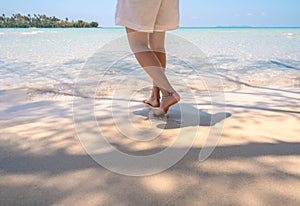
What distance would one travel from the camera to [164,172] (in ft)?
2.85

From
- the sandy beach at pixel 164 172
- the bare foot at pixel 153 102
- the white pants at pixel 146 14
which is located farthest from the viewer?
the bare foot at pixel 153 102

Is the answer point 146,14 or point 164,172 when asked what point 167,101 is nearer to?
point 146,14

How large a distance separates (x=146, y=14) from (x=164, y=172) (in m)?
0.77

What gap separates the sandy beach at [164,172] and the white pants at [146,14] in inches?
19.3

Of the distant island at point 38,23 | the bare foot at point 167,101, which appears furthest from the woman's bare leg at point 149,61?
the distant island at point 38,23

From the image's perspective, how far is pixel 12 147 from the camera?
1061 mm

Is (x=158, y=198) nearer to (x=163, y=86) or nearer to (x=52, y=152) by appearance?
(x=52, y=152)

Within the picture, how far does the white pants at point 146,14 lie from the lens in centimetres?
125

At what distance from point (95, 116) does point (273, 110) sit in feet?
3.40

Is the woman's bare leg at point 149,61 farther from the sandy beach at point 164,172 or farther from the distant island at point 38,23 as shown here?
the distant island at point 38,23

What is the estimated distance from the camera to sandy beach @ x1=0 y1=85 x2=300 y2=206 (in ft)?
2.42

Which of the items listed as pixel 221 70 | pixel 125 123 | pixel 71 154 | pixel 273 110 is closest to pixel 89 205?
pixel 71 154

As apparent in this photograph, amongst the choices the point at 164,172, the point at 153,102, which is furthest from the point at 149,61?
the point at 164,172

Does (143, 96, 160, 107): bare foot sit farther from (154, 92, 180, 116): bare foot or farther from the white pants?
the white pants
